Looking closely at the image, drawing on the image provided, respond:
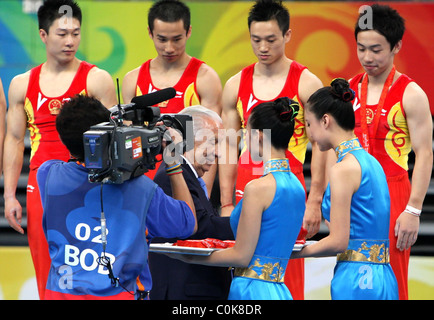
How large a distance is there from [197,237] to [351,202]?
0.61m

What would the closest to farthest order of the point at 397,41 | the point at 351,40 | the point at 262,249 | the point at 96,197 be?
1. the point at 96,197
2. the point at 262,249
3. the point at 397,41
4. the point at 351,40

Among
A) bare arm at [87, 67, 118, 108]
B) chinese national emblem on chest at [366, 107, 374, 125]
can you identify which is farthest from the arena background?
chinese national emblem on chest at [366, 107, 374, 125]

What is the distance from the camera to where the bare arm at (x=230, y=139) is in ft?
13.7

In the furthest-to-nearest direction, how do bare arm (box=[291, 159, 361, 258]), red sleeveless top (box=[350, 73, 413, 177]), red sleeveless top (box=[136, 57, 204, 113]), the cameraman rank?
red sleeveless top (box=[136, 57, 204, 113])
red sleeveless top (box=[350, 73, 413, 177])
bare arm (box=[291, 159, 361, 258])
the cameraman

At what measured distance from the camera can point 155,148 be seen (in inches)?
106

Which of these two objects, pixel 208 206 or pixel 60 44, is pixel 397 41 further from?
pixel 60 44

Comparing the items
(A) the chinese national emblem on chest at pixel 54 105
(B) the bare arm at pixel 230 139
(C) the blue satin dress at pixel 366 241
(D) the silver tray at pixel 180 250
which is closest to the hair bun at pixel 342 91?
(C) the blue satin dress at pixel 366 241

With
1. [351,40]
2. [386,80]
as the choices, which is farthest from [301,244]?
[351,40]

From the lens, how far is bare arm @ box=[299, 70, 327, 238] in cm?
402

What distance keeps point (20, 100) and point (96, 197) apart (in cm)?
186

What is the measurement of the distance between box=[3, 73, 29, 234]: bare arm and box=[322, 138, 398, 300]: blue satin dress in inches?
73.6

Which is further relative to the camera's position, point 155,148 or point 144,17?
point 144,17

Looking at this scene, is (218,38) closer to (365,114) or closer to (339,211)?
(365,114)

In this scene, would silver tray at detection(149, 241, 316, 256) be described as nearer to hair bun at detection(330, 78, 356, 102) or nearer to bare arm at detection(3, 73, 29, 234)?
hair bun at detection(330, 78, 356, 102)
